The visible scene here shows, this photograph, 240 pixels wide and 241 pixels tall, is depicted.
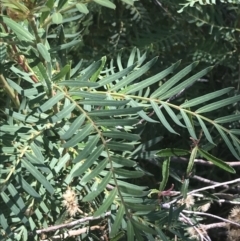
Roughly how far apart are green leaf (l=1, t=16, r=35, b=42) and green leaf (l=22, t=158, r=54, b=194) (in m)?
0.20

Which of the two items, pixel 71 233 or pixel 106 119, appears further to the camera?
pixel 71 233

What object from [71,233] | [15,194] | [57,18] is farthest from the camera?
[71,233]

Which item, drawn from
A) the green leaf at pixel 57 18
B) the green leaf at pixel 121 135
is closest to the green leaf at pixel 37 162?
the green leaf at pixel 121 135

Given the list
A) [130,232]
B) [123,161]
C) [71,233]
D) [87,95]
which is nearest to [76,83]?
[87,95]

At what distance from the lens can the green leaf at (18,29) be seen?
2.34 ft

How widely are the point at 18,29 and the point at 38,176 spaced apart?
229mm

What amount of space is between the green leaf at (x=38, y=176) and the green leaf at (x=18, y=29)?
7.7 inches

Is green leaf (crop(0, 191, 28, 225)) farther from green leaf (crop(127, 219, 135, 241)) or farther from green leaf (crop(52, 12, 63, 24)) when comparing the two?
green leaf (crop(52, 12, 63, 24))

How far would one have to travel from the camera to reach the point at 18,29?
2.36 feet

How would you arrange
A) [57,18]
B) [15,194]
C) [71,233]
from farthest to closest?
[71,233]
[15,194]
[57,18]

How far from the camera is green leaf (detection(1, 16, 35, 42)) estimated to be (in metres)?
0.71

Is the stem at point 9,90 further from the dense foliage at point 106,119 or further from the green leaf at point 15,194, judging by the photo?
the green leaf at point 15,194

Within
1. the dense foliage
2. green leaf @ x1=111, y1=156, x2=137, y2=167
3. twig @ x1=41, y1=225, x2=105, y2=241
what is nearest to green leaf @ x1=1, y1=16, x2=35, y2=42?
the dense foliage

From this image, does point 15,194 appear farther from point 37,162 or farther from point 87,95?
point 87,95
